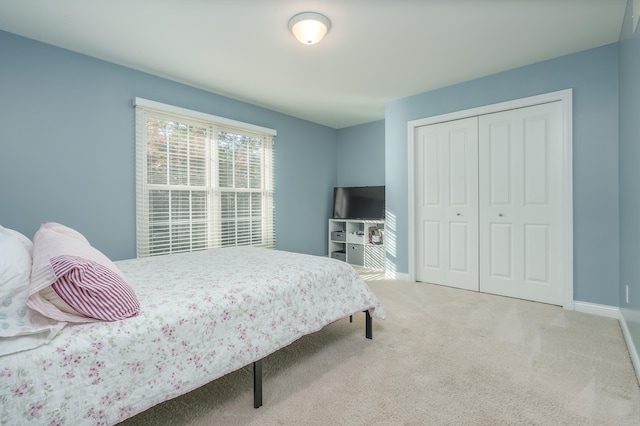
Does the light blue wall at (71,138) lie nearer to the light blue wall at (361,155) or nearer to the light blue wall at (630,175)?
the light blue wall at (361,155)

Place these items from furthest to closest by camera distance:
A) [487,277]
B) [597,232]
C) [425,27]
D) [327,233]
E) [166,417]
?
[327,233]
[487,277]
[597,232]
[425,27]
[166,417]

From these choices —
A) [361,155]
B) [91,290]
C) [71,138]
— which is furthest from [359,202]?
[91,290]

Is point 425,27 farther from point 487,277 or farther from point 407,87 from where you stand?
point 487,277

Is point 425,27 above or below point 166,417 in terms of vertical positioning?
above

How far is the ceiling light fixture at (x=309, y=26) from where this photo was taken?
2354 mm

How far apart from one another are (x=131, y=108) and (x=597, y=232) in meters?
4.77

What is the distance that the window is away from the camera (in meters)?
3.39

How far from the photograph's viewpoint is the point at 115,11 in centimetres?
232

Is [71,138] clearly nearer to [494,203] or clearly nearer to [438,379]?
[438,379]

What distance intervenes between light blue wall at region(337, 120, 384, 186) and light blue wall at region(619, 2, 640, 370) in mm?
3118

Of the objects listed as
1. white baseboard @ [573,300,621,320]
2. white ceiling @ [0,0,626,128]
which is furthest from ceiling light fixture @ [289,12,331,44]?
white baseboard @ [573,300,621,320]

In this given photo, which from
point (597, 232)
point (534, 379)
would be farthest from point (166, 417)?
point (597, 232)

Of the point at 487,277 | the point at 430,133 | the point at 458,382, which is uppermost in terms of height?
the point at 430,133

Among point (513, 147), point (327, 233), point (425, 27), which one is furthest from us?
point (327, 233)
